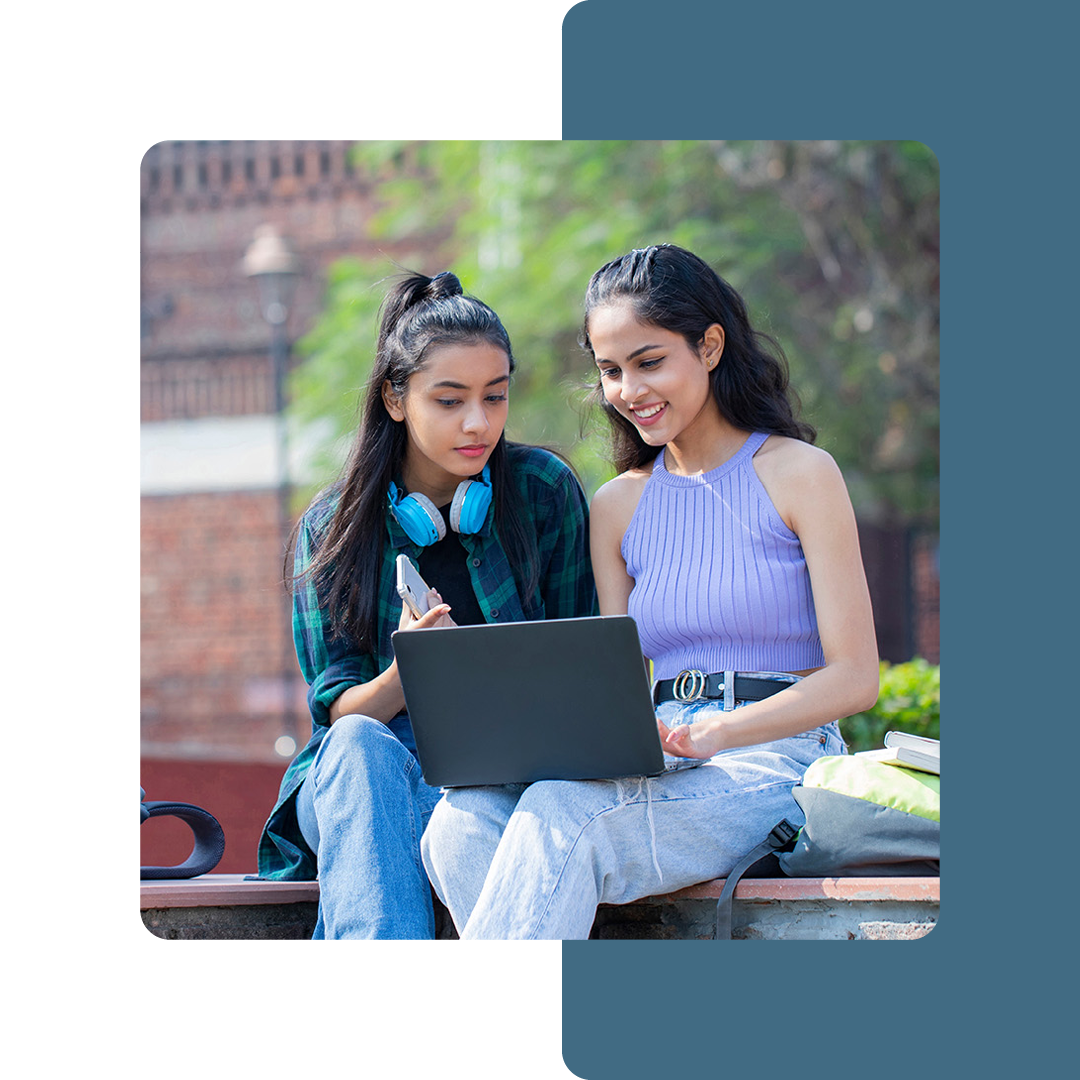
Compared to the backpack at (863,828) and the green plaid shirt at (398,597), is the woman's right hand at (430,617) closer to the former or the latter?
the green plaid shirt at (398,597)

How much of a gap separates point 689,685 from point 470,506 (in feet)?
1.73

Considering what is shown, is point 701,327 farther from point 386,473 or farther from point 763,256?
point 763,256

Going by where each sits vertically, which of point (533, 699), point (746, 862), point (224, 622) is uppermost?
point (533, 699)

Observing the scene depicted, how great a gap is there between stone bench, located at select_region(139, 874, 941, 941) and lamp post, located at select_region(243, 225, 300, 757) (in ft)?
16.6

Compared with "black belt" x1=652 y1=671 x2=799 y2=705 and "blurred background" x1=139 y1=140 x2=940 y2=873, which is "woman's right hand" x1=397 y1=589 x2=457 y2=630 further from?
"blurred background" x1=139 y1=140 x2=940 y2=873

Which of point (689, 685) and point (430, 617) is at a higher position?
point (430, 617)

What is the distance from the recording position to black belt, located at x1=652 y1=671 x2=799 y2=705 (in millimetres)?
2344

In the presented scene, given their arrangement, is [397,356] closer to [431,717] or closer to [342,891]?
[431,717]

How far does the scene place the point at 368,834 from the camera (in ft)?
7.39

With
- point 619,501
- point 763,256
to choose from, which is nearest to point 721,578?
point 619,501

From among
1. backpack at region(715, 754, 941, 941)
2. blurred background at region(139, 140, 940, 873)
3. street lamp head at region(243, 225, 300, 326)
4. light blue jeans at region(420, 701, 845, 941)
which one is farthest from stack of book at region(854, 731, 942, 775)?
street lamp head at region(243, 225, 300, 326)

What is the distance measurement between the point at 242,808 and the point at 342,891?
142 cm
